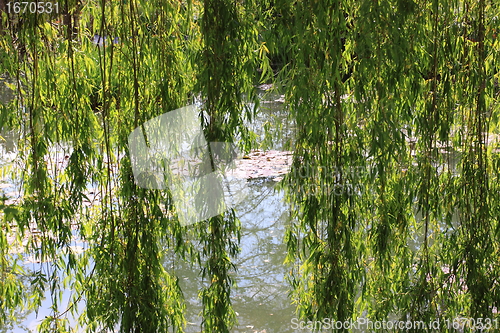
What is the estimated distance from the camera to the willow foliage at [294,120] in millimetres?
1738

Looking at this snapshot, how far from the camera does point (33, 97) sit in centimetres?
184

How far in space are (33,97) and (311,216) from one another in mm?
1078

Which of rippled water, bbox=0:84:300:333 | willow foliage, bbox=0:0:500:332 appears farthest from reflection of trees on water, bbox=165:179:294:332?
willow foliage, bbox=0:0:500:332

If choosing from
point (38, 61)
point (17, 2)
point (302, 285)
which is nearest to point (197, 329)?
point (302, 285)

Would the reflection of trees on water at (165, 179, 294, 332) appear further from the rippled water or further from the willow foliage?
the willow foliage

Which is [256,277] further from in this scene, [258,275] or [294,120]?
[294,120]
